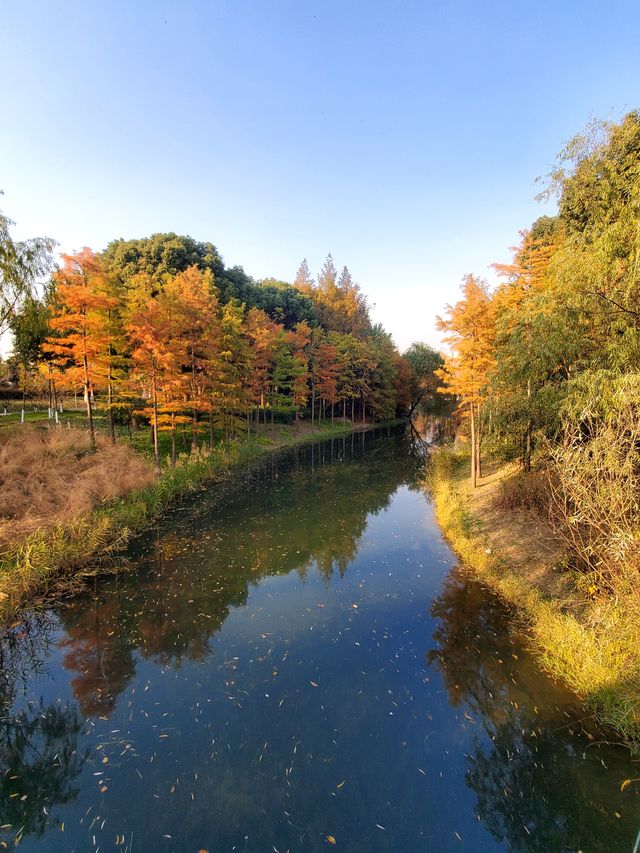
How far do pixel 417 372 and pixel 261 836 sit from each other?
77845 mm

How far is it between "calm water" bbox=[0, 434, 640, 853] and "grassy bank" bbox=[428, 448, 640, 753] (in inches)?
22.8

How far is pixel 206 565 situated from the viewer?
562 inches

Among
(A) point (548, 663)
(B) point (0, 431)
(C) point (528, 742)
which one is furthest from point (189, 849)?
(B) point (0, 431)

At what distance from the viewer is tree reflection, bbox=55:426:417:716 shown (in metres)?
9.56

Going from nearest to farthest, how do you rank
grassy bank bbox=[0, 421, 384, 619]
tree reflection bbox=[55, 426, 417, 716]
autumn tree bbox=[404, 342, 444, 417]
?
tree reflection bbox=[55, 426, 417, 716], grassy bank bbox=[0, 421, 384, 619], autumn tree bbox=[404, 342, 444, 417]

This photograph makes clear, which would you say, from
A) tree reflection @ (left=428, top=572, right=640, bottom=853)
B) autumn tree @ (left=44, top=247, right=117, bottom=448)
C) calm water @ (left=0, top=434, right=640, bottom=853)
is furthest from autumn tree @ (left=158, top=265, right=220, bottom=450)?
tree reflection @ (left=428, top=572, right=640, bottom=853)

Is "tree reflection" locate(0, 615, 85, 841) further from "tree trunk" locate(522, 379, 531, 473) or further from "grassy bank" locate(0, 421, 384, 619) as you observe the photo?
"tree trunk" locate(522, 379, 531, 473)

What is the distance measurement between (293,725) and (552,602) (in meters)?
7.63

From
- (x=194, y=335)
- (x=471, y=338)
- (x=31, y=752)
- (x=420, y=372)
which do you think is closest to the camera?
(x=31, y=752)

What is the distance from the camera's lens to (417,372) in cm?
7838

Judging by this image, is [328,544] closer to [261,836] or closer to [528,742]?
[528,742]

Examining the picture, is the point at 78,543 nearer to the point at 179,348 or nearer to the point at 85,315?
the point at 85,315

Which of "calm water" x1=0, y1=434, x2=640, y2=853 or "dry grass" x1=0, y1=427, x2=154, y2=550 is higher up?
"dry grass" x1=0, y1=427, x2=154, y2=550

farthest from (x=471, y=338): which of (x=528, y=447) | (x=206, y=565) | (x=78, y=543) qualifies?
(x=78, y=543)
